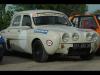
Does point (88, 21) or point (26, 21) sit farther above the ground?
point (26, 21)

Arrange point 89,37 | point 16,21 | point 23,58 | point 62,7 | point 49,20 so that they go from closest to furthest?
point 89,37 → point 49,20 → point 23,58 → point 62,7 → point 16,21

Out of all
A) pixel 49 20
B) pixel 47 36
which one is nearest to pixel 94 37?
pixel 47 36

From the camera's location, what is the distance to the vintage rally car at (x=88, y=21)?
11.6m

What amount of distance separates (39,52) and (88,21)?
2540 mm

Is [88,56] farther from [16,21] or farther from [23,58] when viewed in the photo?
[16,21]

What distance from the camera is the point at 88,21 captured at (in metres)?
11.9

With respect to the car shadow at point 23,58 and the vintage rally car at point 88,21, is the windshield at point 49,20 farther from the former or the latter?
the car shadow at point 23,58

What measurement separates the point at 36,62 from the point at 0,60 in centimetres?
96

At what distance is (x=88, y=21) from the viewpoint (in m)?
11.9

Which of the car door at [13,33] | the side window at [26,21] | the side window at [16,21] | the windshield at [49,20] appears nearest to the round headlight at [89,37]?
the windshield at [49,20]

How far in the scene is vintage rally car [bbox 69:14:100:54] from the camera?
1160 centimetres

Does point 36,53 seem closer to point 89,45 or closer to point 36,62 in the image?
point 36,62
